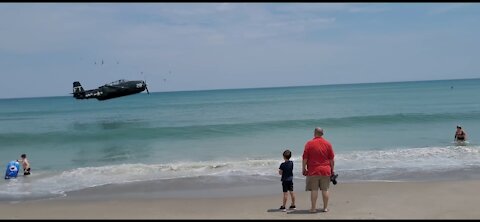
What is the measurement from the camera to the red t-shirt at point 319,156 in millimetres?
8414

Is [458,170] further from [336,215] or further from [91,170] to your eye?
[91,170]

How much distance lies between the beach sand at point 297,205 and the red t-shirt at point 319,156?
796mm

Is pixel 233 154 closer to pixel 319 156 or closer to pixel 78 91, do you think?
pixel 319 156

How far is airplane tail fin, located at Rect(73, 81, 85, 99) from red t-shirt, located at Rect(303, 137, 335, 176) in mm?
47193

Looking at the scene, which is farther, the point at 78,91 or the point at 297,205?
the point at 78,91

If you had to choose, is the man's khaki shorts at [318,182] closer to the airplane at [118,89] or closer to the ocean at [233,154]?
the ocean at [233,154]

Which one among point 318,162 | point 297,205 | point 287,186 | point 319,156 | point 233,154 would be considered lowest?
point 297,205

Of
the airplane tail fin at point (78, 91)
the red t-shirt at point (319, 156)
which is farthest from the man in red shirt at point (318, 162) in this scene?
the airplane tail fin at point (78, 91)

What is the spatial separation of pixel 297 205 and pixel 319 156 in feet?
5.51

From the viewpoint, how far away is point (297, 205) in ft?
31.7

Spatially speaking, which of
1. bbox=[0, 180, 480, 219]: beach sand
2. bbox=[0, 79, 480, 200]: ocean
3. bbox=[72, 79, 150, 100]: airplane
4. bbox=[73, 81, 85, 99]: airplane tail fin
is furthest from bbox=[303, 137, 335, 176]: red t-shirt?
bbox=[73, 81, 85, 99]: airplane tail fin

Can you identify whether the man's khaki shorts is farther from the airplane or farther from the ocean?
the airplane

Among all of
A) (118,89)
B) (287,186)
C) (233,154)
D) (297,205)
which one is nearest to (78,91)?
(118,89)

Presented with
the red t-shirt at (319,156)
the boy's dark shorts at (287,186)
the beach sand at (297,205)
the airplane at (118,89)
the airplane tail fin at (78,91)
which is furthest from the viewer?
the airplane tail fin at (78,91)
